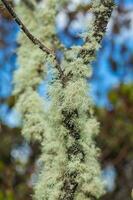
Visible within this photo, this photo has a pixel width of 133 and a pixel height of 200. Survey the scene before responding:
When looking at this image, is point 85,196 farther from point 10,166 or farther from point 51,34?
point 10,166

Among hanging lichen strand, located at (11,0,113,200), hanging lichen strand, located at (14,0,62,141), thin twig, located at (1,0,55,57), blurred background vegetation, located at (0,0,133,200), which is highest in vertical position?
blurred background vegetation, located at (0,0,133,200)

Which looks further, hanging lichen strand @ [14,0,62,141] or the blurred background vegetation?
the blurred background vegetation

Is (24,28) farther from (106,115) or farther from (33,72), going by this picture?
(106,115)

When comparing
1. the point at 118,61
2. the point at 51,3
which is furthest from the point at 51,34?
the point at 118,61

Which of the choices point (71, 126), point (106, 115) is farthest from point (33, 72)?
point (106, 115)

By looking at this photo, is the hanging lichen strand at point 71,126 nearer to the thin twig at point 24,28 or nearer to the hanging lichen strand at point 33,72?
the thin twig at point 24,28

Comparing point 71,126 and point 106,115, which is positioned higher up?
point 106,115

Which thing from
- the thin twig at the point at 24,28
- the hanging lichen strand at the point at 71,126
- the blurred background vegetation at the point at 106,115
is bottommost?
the hanging lichen strand at the point at 71,126

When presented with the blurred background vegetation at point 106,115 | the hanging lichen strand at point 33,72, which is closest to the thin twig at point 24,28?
the hanging lichen strand at point 33,72

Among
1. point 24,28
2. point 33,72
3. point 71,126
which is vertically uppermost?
point 33,72

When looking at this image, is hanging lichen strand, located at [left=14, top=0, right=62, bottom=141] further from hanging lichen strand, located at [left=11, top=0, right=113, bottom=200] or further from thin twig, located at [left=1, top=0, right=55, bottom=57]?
thin twig, located at [left=1, top=0, right=55, bottom=57]

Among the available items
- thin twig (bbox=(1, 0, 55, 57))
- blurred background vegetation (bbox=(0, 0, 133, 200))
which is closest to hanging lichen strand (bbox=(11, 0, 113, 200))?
thin twig (bbox=(1, 0, 55, 57))
